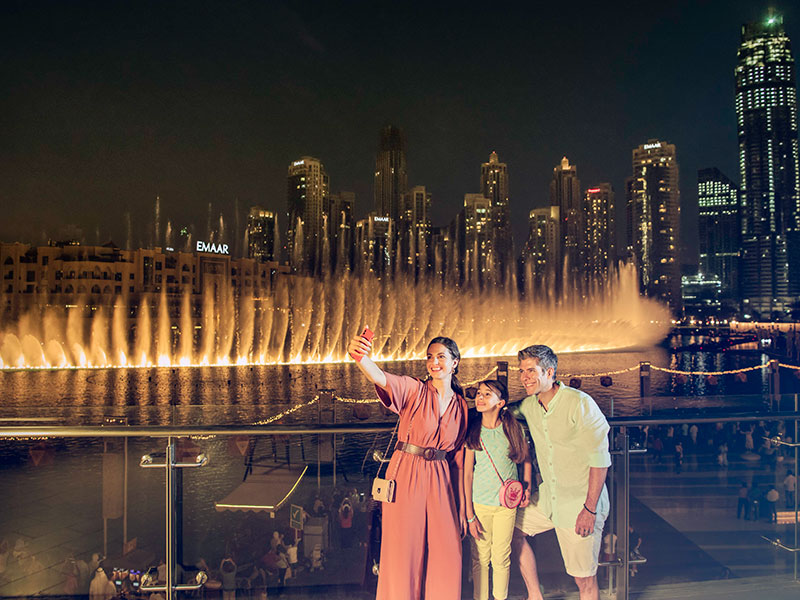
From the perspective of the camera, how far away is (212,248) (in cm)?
8725

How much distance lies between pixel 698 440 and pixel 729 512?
13.3 ft

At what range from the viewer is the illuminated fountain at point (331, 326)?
57.1 m

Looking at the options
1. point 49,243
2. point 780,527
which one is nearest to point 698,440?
point 780,527

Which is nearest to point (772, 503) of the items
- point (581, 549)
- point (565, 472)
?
point (581, 549)

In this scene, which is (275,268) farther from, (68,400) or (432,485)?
(432,485)

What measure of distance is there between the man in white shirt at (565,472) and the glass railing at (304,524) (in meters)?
0.24

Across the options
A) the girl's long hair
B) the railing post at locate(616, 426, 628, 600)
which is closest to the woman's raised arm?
the girl's long hair

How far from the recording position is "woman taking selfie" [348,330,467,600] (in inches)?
137

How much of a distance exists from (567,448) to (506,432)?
39 centimetres

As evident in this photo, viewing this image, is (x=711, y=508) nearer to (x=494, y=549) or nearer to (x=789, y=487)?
(x=789, y=487)

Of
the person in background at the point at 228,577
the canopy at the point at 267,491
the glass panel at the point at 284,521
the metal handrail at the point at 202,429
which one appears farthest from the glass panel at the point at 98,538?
the canopy at the point at 267,491

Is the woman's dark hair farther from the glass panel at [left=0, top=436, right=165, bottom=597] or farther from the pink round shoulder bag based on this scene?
the glass panel at [left=0, top=436, right=165, bottom=597]

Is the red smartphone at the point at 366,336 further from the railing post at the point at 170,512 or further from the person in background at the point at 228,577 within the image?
the person in background at the point at 228,577

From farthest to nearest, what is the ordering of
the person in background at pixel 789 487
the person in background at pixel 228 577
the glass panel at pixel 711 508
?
1. the person in background at pixel 789 487
2. the glass panel at pixel 711 508
3. the person in background at pixel 228 577
